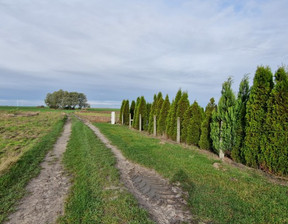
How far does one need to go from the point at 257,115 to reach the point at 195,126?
3.65 meters

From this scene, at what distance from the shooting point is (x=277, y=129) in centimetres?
477

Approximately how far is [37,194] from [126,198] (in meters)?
1.83

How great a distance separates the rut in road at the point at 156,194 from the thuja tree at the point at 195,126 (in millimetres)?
4489

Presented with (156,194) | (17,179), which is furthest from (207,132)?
(17,179)

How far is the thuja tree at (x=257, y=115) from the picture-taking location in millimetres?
5211

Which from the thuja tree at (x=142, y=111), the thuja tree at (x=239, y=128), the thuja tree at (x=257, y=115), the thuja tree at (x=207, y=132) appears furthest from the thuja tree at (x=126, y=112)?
the thuja tree at (x=257, y=115)

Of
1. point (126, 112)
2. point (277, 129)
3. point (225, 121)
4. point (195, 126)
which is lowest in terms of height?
point (195, 126)

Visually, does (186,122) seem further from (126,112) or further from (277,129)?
(126,112)

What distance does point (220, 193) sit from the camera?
3.46 meters

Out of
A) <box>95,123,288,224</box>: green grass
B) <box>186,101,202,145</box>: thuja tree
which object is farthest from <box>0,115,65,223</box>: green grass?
<box>186,101,202,145</box>: thuja tree

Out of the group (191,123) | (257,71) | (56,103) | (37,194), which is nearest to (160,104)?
(191,123)

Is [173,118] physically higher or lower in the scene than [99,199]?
higher

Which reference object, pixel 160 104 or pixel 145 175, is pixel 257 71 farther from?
pixel 160 104

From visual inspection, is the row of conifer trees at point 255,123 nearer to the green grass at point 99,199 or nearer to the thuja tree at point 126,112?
the green grass at point 99,199
